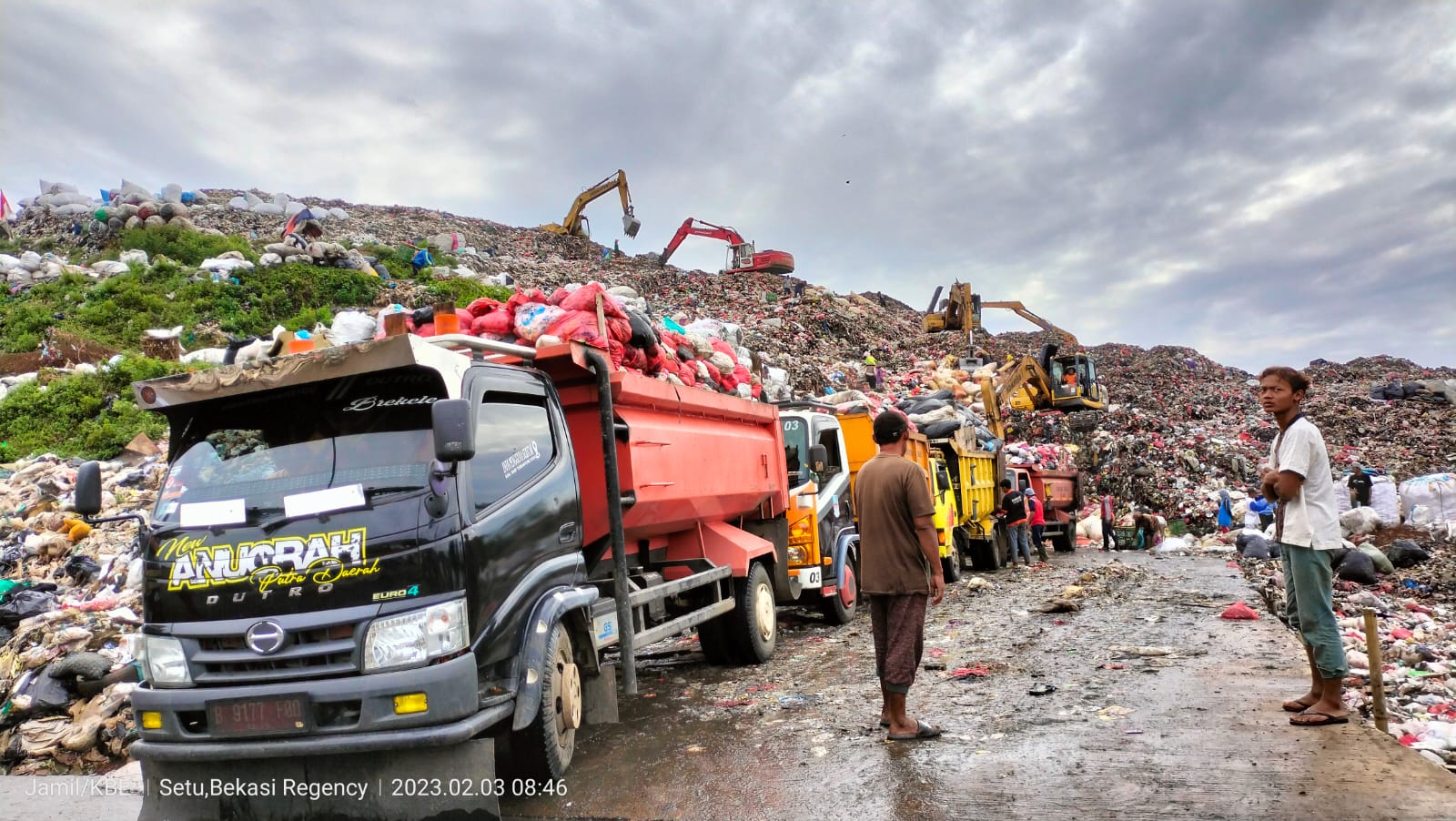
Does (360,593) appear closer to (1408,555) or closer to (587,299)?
(587,299)

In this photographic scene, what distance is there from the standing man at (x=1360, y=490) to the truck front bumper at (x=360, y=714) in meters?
14.8

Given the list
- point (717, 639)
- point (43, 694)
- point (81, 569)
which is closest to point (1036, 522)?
point (717, 639)

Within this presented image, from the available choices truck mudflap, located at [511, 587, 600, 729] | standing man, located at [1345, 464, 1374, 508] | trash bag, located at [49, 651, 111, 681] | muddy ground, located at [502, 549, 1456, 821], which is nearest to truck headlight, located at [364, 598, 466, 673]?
truck mudflap, located at [511, 587, 600, 729]

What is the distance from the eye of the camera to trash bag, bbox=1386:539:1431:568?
10492 mm

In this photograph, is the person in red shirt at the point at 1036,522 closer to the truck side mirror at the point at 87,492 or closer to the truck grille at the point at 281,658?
the truck grille at the point at 281,658

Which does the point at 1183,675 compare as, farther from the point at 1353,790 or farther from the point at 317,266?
the point at 317,266

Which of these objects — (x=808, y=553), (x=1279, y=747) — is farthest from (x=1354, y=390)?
(x=1279, y=747)

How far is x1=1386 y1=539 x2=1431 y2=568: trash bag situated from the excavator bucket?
11.4 metres

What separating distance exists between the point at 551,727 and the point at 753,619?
10.3ft

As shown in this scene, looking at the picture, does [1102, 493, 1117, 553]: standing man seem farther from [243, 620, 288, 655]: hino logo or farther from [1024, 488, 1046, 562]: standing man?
[243, 620, 288, 655]: hino logo

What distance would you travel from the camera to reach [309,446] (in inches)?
149

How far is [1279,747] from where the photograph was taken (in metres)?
4.17

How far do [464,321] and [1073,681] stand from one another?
464 cm

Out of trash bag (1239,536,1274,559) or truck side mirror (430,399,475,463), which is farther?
trash bag (1239,536,1274,559)
